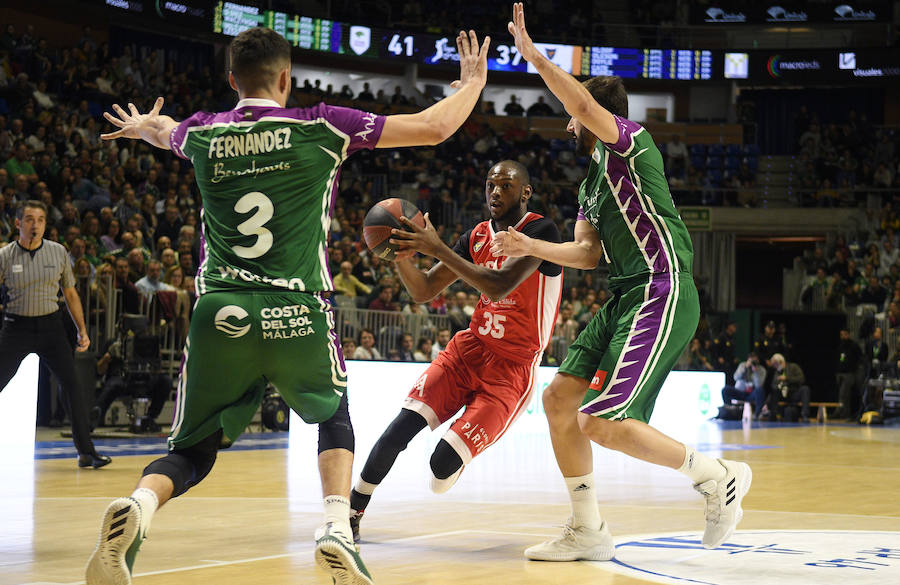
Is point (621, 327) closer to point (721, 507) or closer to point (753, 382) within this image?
point (721, 507)

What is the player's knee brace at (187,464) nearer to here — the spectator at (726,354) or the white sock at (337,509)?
the white sock at (337,509)

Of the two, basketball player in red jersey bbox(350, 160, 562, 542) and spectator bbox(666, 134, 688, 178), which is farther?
spectator bbox(666, 134, 688, 178)

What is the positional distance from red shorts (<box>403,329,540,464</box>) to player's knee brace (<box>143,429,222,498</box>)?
5.53 feet

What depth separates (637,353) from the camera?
4680 mm

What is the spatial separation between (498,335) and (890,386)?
17.0m

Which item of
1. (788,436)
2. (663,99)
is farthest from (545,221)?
(663,99)

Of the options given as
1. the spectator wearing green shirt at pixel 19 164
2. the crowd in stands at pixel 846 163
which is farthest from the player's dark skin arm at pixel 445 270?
the crowd in stands at pixel 846 163

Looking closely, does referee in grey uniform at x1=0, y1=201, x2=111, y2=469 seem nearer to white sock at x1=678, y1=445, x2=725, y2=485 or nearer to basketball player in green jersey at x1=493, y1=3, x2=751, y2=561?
basketball player in green jersey at x1=493, y1=3, x2=751, y2=561

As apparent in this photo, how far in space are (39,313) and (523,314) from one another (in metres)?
4.37

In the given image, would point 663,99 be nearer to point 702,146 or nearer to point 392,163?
point 702,146

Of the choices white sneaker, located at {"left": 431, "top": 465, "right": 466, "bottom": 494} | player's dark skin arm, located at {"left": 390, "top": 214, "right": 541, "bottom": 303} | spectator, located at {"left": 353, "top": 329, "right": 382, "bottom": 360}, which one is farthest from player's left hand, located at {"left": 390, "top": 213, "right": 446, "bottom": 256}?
spectator, located at {"left": 353, "top": 329, "right": 382, "bottom": 360}

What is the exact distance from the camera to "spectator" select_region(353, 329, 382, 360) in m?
13.9

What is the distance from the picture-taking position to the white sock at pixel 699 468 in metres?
4.80

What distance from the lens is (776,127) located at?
3447 centimetres
